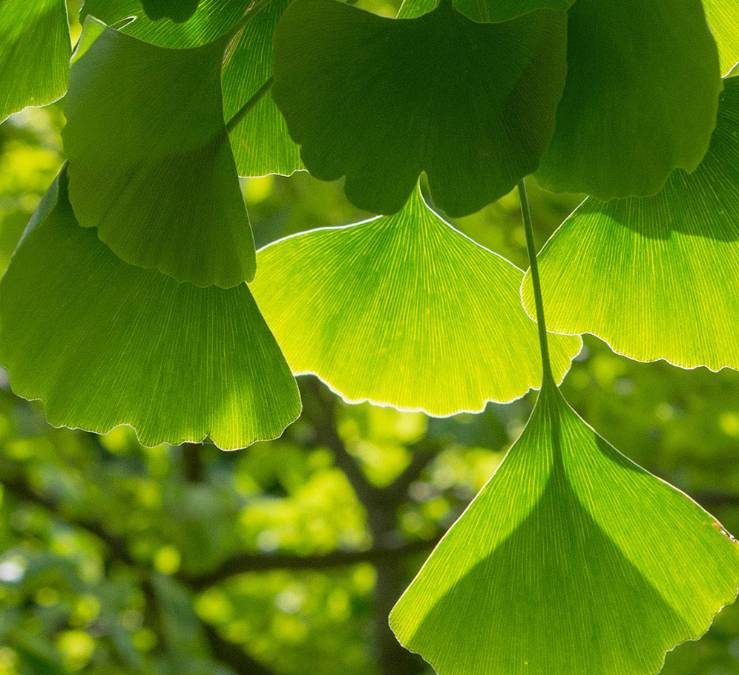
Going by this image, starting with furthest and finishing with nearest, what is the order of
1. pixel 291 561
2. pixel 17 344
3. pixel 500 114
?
pixel 291 561 → pixel 17 344 → pixel 500 114

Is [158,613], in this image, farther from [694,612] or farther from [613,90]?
[613,90]

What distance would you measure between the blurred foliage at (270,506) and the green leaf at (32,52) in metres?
1.23

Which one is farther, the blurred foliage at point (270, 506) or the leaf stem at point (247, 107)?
the blurred foliage at point (270, 506)

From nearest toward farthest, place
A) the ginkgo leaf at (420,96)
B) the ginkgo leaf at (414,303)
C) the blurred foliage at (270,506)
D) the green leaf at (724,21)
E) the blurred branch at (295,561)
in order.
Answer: the ginkgo leaf at (420,96) → the green leaf at (724,21) → the ginkgo leaf at (414,303) → the blurred foliage at (270,506) → the blurred branch at (295,561)

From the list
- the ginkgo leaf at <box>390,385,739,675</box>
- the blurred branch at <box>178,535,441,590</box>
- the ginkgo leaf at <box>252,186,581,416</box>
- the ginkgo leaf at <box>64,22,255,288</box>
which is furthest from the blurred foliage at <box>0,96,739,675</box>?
the ginkgo leaf at <box>64,22,255,288</box>

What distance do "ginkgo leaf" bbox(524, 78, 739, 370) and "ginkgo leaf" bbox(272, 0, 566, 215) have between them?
0.20 m

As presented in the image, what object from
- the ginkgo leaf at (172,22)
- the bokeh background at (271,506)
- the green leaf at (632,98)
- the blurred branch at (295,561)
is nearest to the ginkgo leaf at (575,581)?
the green leaf at (632,98)

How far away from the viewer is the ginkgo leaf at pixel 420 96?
1.73 ft

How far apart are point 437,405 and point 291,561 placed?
6.89 feet

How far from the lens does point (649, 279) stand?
74 centimetres

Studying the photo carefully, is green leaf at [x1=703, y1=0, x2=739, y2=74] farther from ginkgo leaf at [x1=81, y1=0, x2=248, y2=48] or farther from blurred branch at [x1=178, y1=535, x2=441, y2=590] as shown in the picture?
blurred branch at [x1=178, y1=535, x2=441, y2=590]

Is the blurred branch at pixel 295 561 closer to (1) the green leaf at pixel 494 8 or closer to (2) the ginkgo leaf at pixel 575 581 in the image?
(2) the ginkgo leaf at pixel 575 581

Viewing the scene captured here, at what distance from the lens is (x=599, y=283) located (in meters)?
0.74

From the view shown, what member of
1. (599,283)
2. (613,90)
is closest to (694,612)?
(599,283)
